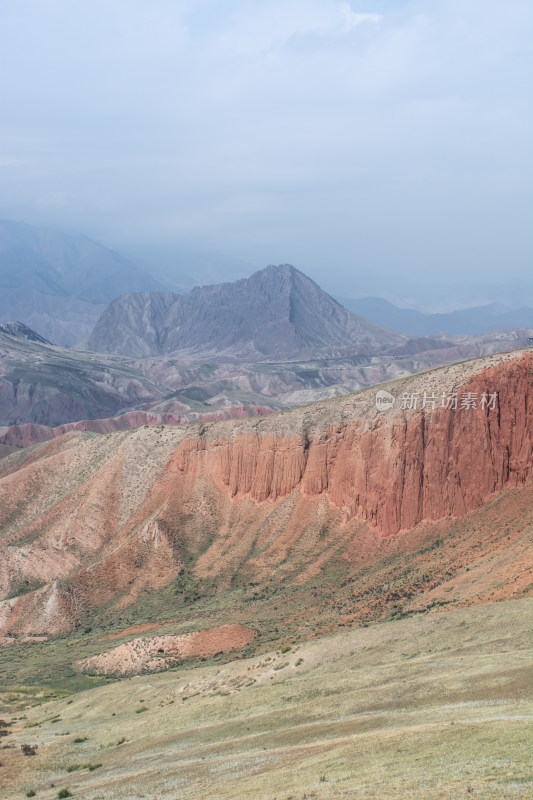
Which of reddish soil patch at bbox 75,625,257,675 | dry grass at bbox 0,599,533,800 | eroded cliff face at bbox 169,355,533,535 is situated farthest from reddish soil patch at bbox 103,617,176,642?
eroded cliff face at bbox 169,355,533,535

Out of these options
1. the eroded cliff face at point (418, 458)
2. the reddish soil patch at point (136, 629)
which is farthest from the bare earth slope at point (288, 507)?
the reddish soil patch at point (136, 629)

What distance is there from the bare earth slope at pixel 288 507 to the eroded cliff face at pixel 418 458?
11 centimetres

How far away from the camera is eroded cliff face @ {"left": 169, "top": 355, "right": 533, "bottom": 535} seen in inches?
2172

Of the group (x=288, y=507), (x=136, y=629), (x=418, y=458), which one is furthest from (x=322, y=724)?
(x=288, y=507)

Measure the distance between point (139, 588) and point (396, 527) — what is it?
2339 centimetres

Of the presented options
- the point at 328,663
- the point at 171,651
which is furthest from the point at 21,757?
the point at 171,651

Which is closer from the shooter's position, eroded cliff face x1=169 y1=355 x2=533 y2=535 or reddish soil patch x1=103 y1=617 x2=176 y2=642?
reddish soil patch x1=103 y1=617 x2=176 y2=642

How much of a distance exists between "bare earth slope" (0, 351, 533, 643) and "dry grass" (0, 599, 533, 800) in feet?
A: 33.3

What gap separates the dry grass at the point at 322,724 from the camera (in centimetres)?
1602

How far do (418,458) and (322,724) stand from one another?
37.6 meters

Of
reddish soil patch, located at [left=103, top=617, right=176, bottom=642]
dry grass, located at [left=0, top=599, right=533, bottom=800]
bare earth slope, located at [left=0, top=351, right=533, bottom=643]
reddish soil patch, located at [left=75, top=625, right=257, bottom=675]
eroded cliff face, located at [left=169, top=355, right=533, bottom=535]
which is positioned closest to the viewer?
dry grass, located at [left=0, top=599, right=533, bottom=800]

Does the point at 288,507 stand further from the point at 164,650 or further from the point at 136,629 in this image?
the point at 164,650

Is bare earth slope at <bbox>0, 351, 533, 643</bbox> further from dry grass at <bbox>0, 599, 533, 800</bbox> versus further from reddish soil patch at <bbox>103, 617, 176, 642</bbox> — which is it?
dry grass at <bbox>0, 599, 533, 800</bbox>

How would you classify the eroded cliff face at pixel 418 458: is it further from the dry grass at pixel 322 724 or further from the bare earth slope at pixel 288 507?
the dry grass at pixel 322 724
